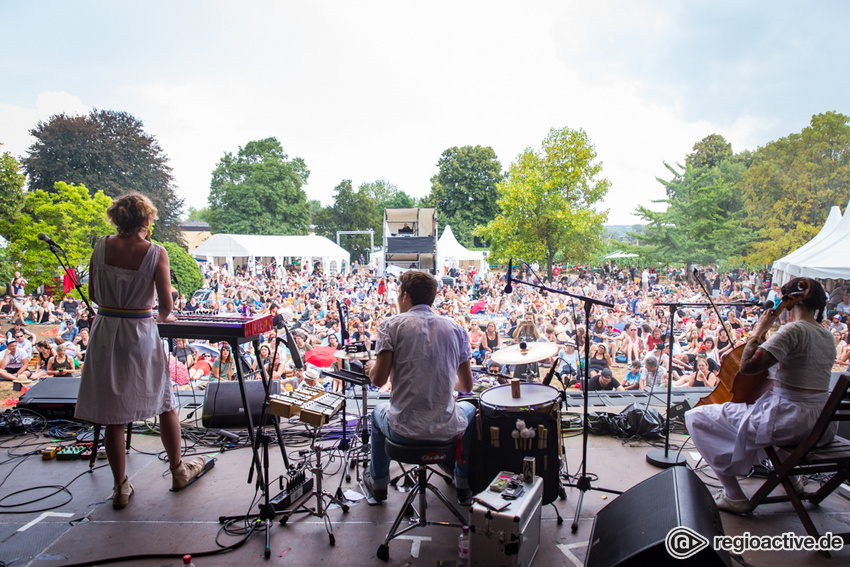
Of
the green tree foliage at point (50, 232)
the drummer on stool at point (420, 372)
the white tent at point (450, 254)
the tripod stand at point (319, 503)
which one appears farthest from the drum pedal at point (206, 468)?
the white tent at point (450, 254)

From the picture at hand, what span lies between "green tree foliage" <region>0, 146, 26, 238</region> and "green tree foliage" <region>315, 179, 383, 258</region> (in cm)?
1754

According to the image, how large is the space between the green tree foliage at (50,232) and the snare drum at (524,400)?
7.51 m

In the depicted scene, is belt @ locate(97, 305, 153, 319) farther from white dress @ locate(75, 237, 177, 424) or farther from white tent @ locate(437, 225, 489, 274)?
white tent @ locate(437, 225, 489, 274)

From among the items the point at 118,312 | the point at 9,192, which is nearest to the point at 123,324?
the point at 118,312

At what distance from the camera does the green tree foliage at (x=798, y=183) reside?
30.8ft

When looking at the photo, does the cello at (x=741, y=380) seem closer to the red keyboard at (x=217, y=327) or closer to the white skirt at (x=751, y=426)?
the white skirt at (x=751, y=426)

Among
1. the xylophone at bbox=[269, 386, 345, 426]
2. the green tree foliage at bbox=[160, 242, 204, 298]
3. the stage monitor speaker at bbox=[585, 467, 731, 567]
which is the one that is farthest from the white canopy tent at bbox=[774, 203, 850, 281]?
the green tree foliage at bbox=[160, 242, 204, 298]

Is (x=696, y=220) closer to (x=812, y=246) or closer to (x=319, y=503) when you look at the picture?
(x=812, y=246)

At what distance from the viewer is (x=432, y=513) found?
2.06 m

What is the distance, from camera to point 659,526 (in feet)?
4.28

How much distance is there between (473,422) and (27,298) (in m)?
8.39

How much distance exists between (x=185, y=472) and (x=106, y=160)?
12.8 meters

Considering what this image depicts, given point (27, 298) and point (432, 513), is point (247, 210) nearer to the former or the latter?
point (27, 298)

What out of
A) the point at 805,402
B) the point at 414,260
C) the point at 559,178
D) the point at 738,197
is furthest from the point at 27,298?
the point at 738,197
